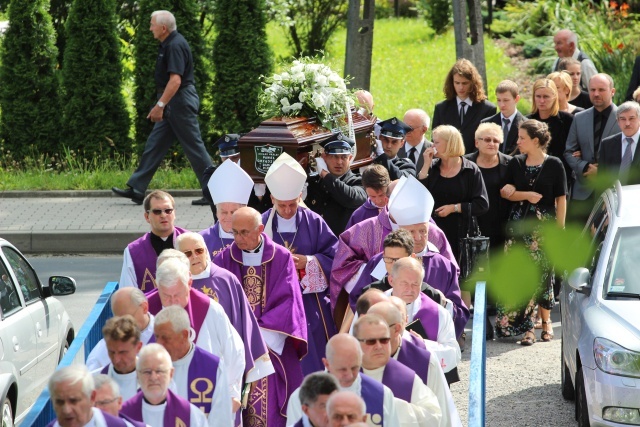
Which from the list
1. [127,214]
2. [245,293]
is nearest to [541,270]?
[245,293]

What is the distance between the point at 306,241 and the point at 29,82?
436 inches

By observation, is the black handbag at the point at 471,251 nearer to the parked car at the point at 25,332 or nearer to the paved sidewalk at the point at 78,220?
the parked car at the point at 25,332

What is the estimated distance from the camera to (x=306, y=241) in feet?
29.2

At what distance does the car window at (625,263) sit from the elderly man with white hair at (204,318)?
2.49 meters

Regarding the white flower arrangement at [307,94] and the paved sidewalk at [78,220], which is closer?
the white flower arrangement at [307,94]

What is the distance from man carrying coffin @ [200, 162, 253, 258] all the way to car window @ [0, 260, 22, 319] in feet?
4.40

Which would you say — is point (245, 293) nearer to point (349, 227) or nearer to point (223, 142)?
point (349, 227)

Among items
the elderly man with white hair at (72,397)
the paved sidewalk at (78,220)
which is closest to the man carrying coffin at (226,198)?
the elderly man with white hair at (72,397)

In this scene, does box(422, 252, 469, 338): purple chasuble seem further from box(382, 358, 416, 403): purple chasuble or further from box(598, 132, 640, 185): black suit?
box(598, 132, 640, 185): black suit

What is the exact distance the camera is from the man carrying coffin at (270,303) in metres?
8.10

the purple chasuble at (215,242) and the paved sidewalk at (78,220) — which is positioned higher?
the purple chasuble at (215,242)

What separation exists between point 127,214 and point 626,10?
12278 mm

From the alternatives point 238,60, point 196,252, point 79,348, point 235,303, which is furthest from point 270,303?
point 238,60

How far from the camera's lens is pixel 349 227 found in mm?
9227
